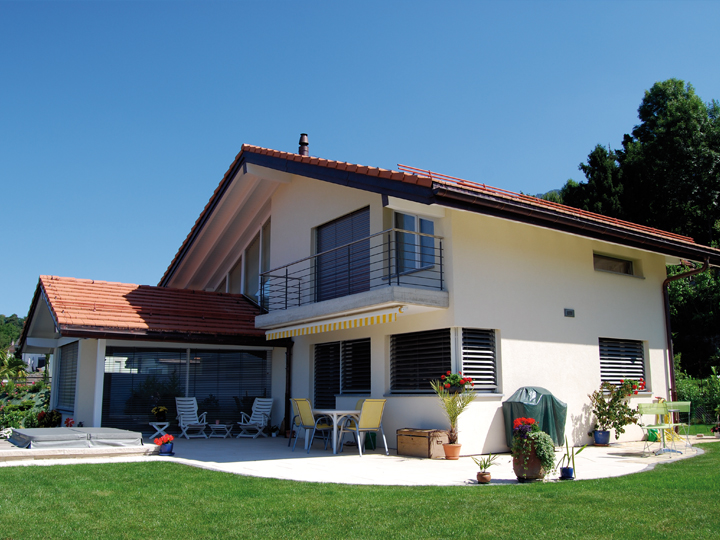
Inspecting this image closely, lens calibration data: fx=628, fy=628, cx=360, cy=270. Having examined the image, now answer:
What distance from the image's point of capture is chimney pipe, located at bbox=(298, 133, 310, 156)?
20859 millimetres

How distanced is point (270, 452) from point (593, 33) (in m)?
15.2

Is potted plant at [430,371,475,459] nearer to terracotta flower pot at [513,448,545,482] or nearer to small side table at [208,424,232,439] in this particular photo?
terracotta flower pot at [513,448,545,482]

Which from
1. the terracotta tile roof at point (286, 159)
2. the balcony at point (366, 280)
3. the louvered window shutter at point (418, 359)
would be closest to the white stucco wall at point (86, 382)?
the balcony at point (366, 280)

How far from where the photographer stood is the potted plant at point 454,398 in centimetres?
1349

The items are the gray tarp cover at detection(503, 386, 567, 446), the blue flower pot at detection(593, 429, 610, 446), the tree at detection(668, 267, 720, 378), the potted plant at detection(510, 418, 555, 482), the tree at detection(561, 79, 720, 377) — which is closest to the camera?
the potted plant at detection(510, 418, 555, 482)

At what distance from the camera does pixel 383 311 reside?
47.1ft

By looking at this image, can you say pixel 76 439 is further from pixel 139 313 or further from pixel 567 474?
pixel 567 474

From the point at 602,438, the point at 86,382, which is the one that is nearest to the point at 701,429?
the point at 602,438

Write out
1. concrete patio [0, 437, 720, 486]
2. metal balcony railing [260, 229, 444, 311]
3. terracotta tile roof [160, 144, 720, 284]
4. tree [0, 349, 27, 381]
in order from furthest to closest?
tree [0, 349, 27, 381] < metal balcony railing [260, 229, 444, 311] < terracotta tile roof [160, 144, 720, 284] < concrete patio [0, 437, 720, 486]

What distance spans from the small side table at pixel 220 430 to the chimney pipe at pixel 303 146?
9.01 m

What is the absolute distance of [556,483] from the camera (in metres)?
9.20

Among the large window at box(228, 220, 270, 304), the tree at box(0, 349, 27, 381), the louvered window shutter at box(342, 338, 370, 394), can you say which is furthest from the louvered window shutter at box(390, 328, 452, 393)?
the tree at box(0, 349, 27, 381)

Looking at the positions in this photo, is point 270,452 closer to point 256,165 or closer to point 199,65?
point 256,165

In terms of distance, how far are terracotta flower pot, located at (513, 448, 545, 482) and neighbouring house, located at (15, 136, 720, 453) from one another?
4.29m
